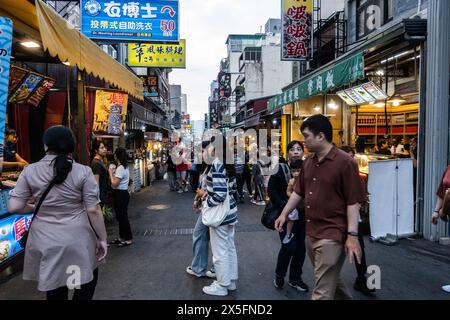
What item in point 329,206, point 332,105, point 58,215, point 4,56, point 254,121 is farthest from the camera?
point 254,121

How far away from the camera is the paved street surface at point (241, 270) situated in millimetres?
4543

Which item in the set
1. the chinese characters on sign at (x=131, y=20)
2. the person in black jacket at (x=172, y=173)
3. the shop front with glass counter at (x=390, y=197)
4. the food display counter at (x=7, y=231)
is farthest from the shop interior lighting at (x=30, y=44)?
the person in black jacket at (x=172, y=173)

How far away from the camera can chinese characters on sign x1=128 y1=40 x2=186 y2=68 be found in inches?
592

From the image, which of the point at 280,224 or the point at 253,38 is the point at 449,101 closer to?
the point at 280,224

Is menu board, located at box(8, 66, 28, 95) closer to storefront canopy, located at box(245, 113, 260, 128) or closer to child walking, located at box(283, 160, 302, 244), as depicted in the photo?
child walking, located at box(283, 160, 302, 244)

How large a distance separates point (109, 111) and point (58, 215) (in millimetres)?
5924

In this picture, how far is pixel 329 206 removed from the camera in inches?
121

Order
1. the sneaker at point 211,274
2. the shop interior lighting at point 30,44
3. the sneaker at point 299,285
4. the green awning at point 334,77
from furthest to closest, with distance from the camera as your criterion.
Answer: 1. the green awning at point 334,77
2. the shop interior lighting at point 30,44
3. the sneaker at point 211,274
4. the sneaker at point 299,285

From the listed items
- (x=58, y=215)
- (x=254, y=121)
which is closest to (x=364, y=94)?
(x=58, y=215)

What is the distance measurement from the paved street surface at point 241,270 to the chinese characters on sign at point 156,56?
28.9 feet

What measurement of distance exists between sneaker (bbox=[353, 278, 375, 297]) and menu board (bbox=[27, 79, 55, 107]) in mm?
6819

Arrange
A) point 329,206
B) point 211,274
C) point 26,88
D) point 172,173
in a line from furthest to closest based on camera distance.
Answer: point 172,173 → point 26,88 → point 211,274 → point 329,206

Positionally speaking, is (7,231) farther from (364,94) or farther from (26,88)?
(364,94)

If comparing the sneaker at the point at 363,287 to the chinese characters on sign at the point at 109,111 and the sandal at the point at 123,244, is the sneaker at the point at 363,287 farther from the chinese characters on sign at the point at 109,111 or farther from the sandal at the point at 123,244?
the chinese characters on sign at the point at 109,111
